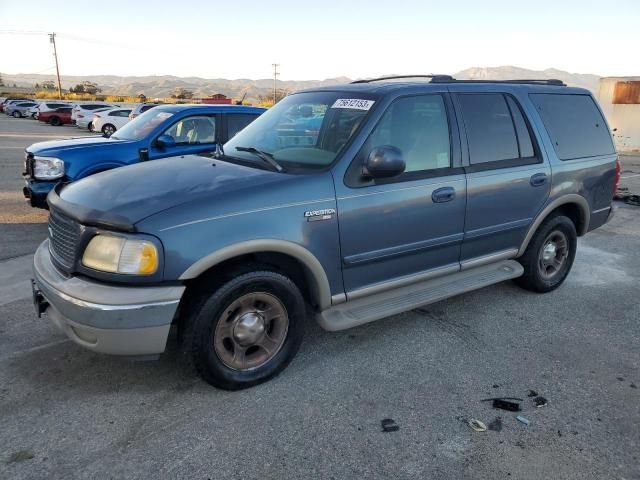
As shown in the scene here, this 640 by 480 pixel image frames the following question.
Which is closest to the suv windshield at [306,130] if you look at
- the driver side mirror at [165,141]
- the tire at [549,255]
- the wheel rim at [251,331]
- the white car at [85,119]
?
the wheel rim at [251,331]

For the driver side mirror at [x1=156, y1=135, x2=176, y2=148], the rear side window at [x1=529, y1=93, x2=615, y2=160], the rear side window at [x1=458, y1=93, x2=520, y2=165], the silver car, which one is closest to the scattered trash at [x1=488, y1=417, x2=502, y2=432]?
the rear side window at [x1=458, y1=93, x2=520, y2=165]

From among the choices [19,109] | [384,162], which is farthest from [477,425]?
[19,109]

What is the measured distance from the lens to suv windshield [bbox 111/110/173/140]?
6969 mm

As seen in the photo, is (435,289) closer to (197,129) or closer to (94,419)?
(94,419)

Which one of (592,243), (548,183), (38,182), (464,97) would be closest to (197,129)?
(38,182)

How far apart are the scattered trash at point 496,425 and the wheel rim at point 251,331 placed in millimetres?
1357

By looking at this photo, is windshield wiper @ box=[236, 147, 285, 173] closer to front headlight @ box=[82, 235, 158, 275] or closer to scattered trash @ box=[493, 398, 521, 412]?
front headlight @ box=[82, 235, 158, 275]

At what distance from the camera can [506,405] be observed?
2965 millimetres

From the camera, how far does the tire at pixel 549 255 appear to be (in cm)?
462

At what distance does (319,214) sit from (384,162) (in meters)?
0.55

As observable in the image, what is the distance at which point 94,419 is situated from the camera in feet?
9.07

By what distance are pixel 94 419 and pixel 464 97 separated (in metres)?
3.49

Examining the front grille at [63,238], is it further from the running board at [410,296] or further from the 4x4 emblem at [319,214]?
the running board at [410,296]

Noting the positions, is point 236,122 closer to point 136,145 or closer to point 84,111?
point 136,145
